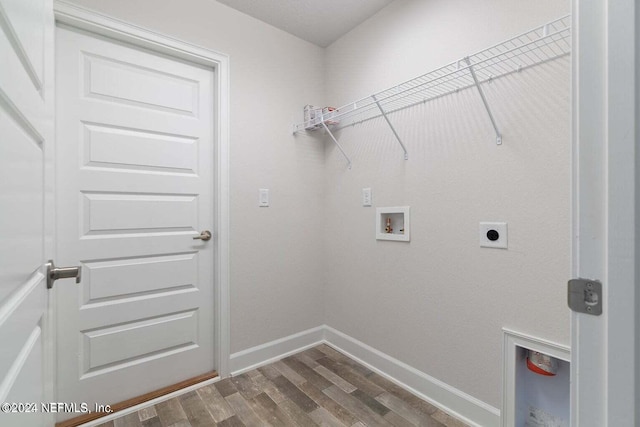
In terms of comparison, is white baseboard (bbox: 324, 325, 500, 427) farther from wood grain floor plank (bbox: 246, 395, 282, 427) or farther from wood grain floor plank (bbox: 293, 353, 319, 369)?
wood grain floor plank (bbox: 246, 395, 282, 427)

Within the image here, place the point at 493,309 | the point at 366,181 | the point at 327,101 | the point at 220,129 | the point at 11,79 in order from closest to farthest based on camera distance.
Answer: the point at 11,79 < the point at 493,309 < the point at 220,129 < the point at 366,181 < the point at 327,101

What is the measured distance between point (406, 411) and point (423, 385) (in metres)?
0.19

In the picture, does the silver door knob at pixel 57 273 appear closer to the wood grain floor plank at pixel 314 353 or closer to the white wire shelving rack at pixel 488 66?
the white wire shelving rack at pixel 488 66

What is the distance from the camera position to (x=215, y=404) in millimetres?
1615

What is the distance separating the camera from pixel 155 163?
5.53ft

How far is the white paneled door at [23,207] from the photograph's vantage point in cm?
42

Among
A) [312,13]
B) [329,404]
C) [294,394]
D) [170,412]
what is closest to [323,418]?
[329,404]

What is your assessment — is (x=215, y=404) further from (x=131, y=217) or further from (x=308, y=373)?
(x=131, y=217)

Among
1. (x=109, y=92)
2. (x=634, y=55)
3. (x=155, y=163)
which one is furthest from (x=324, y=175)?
(x=634, y=55)

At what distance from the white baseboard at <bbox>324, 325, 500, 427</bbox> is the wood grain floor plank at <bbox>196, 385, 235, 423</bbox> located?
91 cm

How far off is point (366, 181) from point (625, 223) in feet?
5.20

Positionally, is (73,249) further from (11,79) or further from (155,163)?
(11,79)

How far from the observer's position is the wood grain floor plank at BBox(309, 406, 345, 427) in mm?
1465

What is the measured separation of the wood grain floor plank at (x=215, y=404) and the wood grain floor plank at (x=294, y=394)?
32cm
